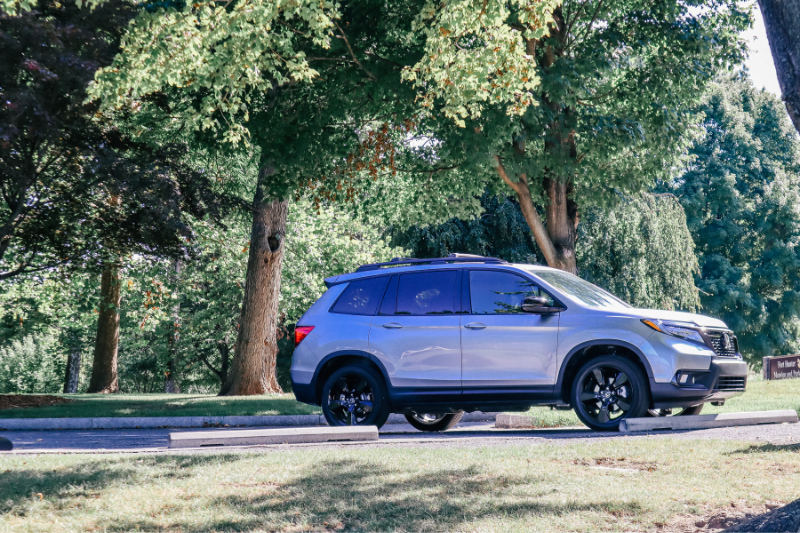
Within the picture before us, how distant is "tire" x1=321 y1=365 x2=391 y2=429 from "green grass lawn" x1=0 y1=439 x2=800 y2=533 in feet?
8.08

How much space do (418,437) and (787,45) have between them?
6.07 meters

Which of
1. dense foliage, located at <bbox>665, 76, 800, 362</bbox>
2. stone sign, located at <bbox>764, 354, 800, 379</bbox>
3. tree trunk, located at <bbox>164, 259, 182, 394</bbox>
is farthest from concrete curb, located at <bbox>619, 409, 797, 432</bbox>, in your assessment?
dense foliage, located at <bbox>665, 76, 800, 362</bbox>

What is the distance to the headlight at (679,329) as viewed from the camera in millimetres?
9359

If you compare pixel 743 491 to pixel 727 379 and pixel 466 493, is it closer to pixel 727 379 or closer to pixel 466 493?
pixel 466 493

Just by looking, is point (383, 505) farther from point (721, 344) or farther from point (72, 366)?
point (72, 366)

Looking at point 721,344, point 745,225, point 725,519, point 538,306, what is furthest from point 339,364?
point 745,225

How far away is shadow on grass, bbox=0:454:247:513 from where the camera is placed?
5465mm

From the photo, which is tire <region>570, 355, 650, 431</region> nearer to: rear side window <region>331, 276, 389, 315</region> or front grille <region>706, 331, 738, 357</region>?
front grille <region>706, 331, 738, 357</region>

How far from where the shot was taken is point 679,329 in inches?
373

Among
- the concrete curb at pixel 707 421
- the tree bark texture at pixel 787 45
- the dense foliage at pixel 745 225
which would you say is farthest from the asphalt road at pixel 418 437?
the dense foliage at pixel 745 225

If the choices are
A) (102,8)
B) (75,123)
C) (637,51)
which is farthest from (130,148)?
(637,51)

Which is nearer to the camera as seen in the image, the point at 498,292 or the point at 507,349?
the point at 507,349

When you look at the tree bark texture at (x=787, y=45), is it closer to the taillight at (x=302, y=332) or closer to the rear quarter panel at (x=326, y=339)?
the rear quarter panel at (x=326, y=339)

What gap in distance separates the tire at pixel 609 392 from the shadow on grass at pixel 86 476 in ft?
14.4
